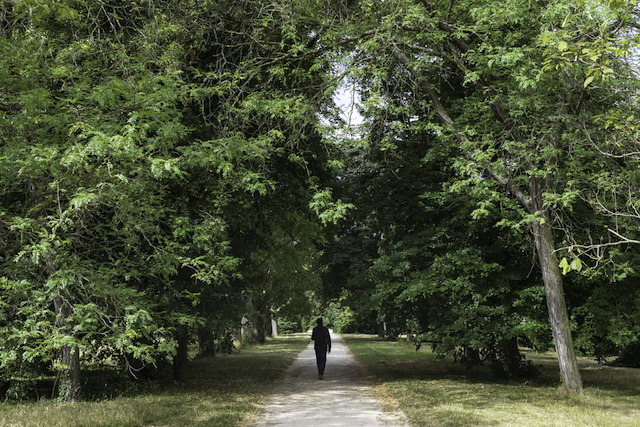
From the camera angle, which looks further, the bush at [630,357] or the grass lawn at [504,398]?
the bush at [630,357]

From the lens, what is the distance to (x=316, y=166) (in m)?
14.7

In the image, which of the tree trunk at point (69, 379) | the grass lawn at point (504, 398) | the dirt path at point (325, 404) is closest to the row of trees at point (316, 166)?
the tree trunk at point (69, 379)

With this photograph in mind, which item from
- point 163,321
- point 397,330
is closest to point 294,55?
point 163,321

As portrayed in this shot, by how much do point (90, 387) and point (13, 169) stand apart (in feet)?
23.1

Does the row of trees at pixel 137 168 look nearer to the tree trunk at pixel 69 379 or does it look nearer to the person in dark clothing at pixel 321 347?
the tree trunk at pixel 69 379

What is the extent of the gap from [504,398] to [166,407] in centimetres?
690

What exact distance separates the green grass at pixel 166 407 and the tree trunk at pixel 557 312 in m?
6.57

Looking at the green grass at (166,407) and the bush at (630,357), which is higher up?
the green grass at (166,407)

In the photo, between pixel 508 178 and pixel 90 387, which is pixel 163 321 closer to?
pixel 90 387

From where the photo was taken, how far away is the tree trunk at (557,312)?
10.7 meters

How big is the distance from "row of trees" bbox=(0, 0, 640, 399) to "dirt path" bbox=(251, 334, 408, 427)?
226 centimetres

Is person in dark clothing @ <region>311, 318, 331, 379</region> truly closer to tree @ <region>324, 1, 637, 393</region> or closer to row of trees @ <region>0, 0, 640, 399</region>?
row of trees @ <region>0, 0, 640, 399</region>

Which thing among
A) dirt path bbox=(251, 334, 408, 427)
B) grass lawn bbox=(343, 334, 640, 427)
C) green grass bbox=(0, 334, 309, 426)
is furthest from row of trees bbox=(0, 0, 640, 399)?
dirt path bbox=(251, 334, 408, 427)

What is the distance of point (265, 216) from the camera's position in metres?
14.9
